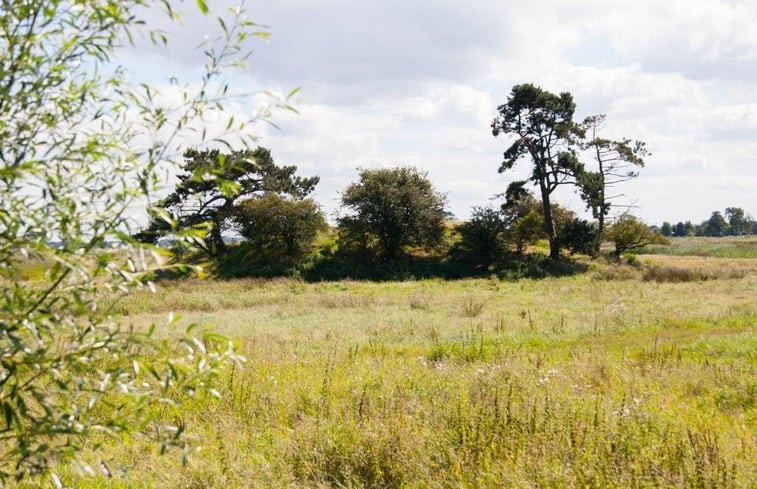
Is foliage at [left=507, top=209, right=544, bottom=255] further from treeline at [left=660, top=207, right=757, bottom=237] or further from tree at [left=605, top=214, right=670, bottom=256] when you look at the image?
treeline at [left=660, top=207, right=757, bottom=237]

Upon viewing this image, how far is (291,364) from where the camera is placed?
9820 millimetres

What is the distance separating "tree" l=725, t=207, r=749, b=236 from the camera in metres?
148

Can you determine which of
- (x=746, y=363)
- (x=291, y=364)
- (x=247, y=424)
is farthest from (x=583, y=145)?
(x=247, y=424)

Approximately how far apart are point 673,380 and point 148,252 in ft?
28.3

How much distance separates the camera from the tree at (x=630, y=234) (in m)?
40.9

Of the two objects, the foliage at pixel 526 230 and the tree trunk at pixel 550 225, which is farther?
the tree trunk at pixel 550 225

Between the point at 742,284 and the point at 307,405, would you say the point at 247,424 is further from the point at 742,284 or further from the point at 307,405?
the point at 742,284

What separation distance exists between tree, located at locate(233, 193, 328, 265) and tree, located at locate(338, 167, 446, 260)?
249 centimetres

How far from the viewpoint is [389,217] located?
40.6 metres

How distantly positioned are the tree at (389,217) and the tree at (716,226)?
442 ft

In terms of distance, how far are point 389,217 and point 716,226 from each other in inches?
5490

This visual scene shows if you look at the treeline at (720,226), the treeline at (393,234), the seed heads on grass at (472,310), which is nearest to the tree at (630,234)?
the treeline at (393,234)

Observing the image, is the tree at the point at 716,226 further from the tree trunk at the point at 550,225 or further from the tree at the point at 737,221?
the tree trunk at the point at 550,225

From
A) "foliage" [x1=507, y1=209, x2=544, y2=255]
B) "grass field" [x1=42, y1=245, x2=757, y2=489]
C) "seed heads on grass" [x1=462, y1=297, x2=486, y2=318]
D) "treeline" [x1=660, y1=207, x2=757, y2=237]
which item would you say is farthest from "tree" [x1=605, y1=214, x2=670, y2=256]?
"treeline" [x1=660, y1=207, x2=757, y2=237]
